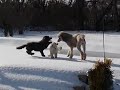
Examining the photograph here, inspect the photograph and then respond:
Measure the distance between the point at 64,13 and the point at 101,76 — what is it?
2748cm

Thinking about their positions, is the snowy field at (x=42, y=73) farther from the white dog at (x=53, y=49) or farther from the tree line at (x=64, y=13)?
the tree line at (x=64, y=13)

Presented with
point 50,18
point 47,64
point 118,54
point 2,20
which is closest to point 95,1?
point 50,18

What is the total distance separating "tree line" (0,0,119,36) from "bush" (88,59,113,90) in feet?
72.7

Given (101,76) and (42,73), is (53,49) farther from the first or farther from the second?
(101,76)

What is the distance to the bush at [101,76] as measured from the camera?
779cm

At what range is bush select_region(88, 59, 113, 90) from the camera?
25.6 feet

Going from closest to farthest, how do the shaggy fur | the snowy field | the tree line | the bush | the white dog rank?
the bush → the snowy field → the shaggy fur → the white dog → the tree line

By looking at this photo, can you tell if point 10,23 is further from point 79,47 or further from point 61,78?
point 61,78

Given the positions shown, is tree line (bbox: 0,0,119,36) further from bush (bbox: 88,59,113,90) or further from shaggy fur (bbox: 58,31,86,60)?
bush (bbox: 88,59,113,90)

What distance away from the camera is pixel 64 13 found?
35.1 metres

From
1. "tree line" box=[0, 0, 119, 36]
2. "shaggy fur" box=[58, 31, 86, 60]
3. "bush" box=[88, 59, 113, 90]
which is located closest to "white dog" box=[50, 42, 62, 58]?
"shaggy fur" box=[58, 31, 86, 60]

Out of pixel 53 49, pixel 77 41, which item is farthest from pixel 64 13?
pixel 77 41

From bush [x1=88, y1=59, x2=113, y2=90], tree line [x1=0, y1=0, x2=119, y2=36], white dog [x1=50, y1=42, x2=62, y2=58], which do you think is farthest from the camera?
tree line [x1=0, y1=0, x2=119, y2=36]

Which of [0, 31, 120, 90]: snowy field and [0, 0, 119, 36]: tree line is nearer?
[0, 31, 120, 90]: snowy field
